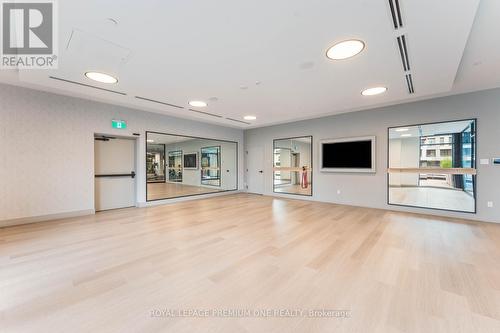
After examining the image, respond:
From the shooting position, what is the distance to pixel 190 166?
446 inches

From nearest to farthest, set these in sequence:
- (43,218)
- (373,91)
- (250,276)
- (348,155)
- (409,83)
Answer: (250,276) → (409,83) → (373,91) → (43,218) → (348,155)

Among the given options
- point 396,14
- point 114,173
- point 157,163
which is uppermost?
point 396,14

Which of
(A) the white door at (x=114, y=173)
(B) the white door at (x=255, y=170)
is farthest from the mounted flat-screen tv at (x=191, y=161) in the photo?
(A) the white door at (x=114, y=173)

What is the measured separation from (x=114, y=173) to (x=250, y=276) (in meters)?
5.42

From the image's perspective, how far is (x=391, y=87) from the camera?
4148 millimetres

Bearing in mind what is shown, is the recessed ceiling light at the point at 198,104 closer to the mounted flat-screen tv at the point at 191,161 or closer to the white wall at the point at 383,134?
the white wall at the point at 383,134

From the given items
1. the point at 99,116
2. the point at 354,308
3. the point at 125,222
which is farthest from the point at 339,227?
the point at 99,116

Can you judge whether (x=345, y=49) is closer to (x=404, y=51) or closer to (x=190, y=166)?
(x=404, y=51)

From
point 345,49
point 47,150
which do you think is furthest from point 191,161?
point 345,49

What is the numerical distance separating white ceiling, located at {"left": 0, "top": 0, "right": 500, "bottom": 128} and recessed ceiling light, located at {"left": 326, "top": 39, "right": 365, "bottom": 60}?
0.10m

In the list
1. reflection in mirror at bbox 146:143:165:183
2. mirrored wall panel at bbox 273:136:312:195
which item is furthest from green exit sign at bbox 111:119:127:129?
reflection in mirror at bbox 146:143:165:183

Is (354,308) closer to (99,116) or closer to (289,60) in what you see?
(289,60)

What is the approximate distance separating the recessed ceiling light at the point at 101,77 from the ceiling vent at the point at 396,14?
4299 mm

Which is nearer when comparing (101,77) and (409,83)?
(101,77)
